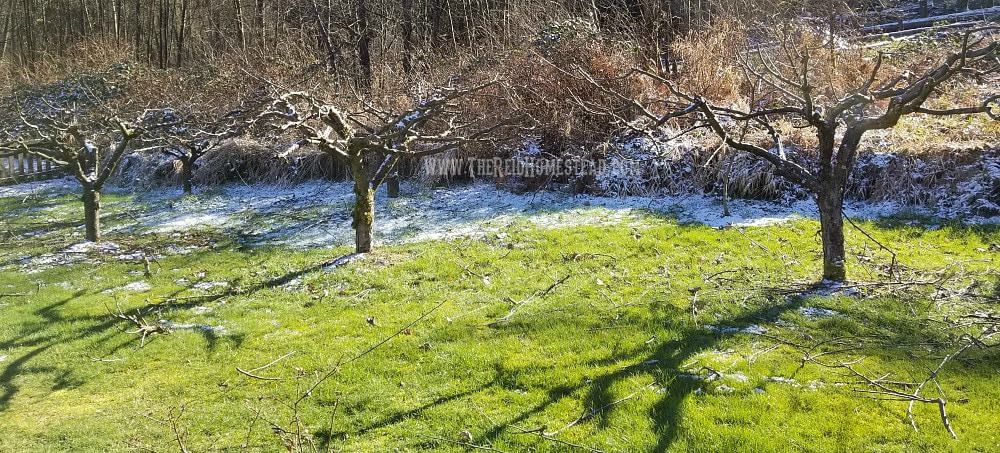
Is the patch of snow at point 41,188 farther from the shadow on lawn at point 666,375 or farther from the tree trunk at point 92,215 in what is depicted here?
the shadow on lawn at point 666,375

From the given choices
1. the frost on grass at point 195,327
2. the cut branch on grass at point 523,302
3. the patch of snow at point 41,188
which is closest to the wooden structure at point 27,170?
the patch of snow at point 41,188

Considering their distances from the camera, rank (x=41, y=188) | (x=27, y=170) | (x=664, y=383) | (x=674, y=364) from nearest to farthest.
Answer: (x=664, y=383)
(x=674, y=364)
(x=41, y=188)
(x=27, y=170)

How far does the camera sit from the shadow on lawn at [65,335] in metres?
4.73

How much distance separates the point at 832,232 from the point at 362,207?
15.8 ft

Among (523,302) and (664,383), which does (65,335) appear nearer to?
(523,302)

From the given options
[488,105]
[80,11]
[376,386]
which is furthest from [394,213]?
[80,11]

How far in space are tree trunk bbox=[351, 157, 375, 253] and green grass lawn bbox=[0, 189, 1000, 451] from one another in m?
0.22

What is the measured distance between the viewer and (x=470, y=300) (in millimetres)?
5859

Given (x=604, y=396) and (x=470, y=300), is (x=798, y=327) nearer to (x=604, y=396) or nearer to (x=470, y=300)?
(x=604, y=396)

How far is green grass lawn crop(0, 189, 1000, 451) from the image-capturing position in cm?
363

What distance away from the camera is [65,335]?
5477 mm

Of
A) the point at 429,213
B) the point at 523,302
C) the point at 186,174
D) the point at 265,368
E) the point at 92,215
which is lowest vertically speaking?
the point at 265,368

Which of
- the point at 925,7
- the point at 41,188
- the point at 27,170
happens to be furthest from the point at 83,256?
the point at 925,7

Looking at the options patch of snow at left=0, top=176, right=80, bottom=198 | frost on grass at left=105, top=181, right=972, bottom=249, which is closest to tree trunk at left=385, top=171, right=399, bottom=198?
frost on grass at left=105, top=181, right=972, bottom=249
